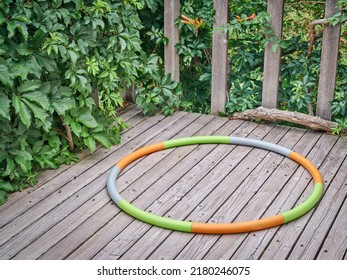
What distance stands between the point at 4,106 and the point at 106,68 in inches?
36.2

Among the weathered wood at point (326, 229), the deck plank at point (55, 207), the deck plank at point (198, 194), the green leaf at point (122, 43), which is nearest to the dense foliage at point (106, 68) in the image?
the green leaf at point (122, 43)

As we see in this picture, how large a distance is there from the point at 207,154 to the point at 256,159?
13.6 inches

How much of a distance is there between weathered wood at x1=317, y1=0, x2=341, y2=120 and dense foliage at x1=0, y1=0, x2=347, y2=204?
0.26ft

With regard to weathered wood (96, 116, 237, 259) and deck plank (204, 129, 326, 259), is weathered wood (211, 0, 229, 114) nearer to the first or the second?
weathered wood (96, 116, 237, 259)

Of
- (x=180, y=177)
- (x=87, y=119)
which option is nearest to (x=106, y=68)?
(x=87, y=119)

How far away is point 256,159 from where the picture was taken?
388 centimetres

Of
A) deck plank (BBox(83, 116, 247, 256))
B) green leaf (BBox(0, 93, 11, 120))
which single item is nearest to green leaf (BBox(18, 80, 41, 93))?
green leaf (BBox(0, 93, 11, 120))

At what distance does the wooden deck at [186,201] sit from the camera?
2.84 meters

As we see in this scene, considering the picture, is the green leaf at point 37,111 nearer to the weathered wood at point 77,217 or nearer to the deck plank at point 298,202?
the weathered wood at point 77,217

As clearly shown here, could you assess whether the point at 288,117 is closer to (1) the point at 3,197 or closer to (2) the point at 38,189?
(2) the point at 38,189

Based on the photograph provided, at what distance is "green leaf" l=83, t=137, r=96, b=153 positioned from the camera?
3809 mm

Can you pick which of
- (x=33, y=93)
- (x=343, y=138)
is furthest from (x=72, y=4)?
(x=343, y=138)

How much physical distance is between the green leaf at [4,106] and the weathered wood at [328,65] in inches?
90.1
